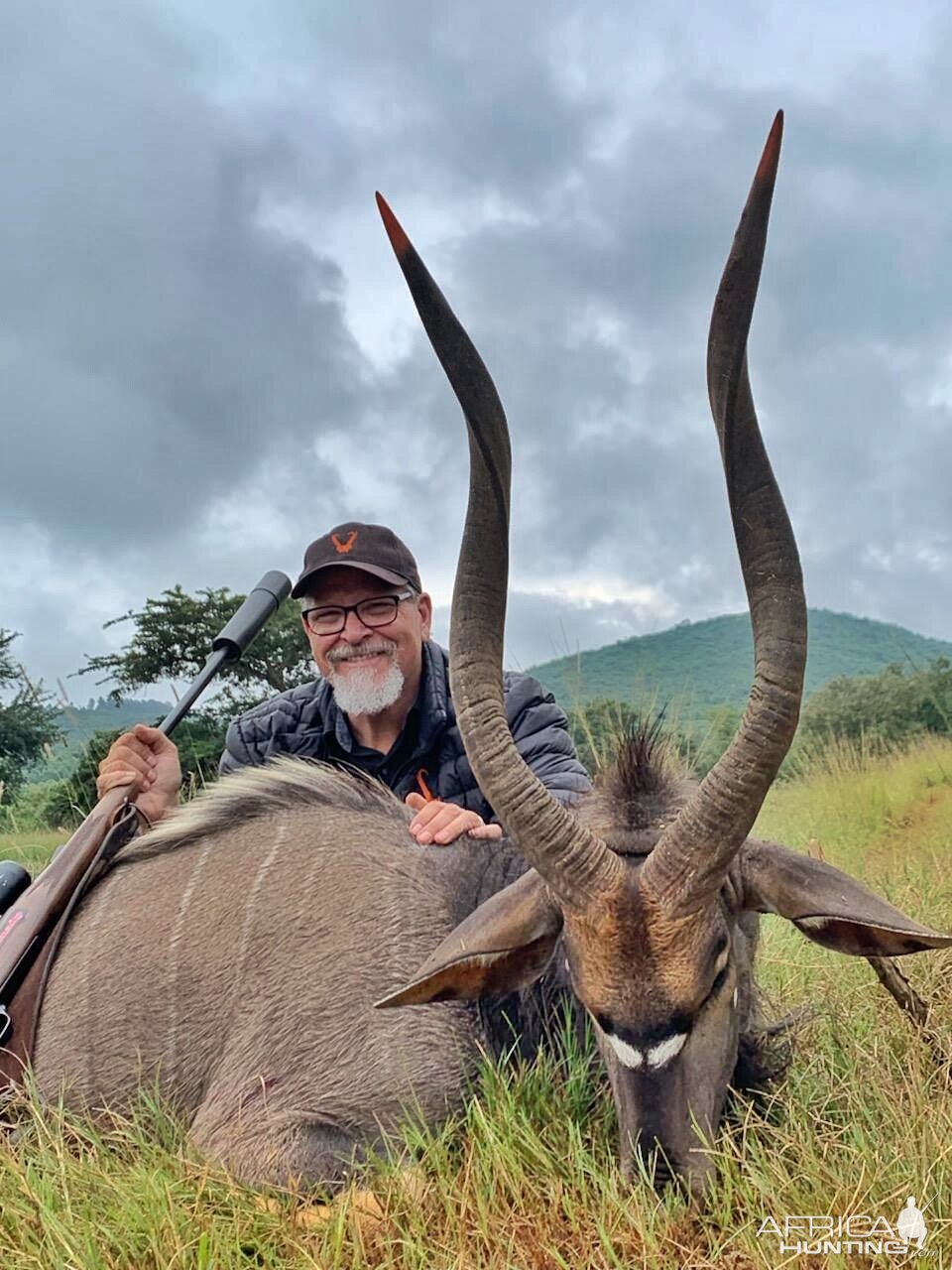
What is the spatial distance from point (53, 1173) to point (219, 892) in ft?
3.07

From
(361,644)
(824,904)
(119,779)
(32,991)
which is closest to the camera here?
(824,904)

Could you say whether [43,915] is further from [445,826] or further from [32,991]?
[445,826]

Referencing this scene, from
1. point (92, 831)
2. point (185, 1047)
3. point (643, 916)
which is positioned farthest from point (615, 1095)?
point (92, 831)

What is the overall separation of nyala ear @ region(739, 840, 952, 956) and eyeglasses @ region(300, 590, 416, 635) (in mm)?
2542

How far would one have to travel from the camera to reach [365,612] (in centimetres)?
512

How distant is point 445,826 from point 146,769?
1656 mm

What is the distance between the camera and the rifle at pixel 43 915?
3.77 meters

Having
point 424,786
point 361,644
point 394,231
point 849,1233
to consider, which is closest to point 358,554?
point 361,644

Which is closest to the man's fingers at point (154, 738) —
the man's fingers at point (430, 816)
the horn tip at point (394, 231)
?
the man's fingers at point (430, 816)

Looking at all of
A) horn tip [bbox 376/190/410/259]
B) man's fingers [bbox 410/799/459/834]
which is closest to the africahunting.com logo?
man's fingers [bbox 410/799/459/834]

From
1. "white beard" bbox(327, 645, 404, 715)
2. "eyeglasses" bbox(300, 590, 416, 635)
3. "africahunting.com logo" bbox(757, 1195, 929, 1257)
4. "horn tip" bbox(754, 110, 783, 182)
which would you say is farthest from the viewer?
"eyeglasses" bbox(300, 590, 416, 635)

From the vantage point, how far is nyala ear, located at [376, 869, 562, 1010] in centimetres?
279

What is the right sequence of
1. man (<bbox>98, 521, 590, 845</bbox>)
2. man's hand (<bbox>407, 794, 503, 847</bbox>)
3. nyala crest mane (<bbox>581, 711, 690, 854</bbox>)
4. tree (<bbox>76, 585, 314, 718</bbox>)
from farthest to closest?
tree (<bbox>76, 585, 314, 718</bbox>), man (<bbox>98, 521, 590, 845</bbox>), man's hand (<bbox>407, 794, 503, 847</bbox>), nyala crest mane (<bbox>581, 711, 690, 854</bbox>)

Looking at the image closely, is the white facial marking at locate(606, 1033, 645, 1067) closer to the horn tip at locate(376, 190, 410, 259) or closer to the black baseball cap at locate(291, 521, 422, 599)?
the horn tip at locate(376, 190, 410, 259)
